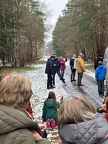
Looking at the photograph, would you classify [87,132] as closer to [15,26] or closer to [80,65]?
[80,65]

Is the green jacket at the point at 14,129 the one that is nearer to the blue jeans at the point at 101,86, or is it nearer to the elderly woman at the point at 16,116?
the elderly woman at the point at 16,116

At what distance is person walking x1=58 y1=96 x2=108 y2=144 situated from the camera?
1.86 m

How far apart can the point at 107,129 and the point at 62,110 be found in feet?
1.49

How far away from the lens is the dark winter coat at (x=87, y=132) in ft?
6.06

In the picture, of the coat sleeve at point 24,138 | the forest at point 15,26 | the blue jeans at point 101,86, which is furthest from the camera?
the forest at point 15,26

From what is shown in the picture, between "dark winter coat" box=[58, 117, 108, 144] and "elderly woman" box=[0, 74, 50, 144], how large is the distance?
227 millimetres

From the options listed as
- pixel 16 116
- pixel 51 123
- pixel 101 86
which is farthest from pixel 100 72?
pixel 16 116

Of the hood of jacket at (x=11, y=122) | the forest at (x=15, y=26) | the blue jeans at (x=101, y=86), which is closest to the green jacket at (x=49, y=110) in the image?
the hood of jacket at (x=11, y=122)

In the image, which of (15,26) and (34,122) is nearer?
(34,122)

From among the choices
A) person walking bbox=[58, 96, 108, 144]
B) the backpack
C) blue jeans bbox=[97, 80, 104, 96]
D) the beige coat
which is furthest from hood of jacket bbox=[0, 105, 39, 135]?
the beige coat

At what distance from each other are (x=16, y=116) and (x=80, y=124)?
1.97 feet

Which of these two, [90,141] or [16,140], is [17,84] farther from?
[90,141]

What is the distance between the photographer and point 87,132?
73.4 inches

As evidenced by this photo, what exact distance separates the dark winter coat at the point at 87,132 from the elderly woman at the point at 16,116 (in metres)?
0.23
